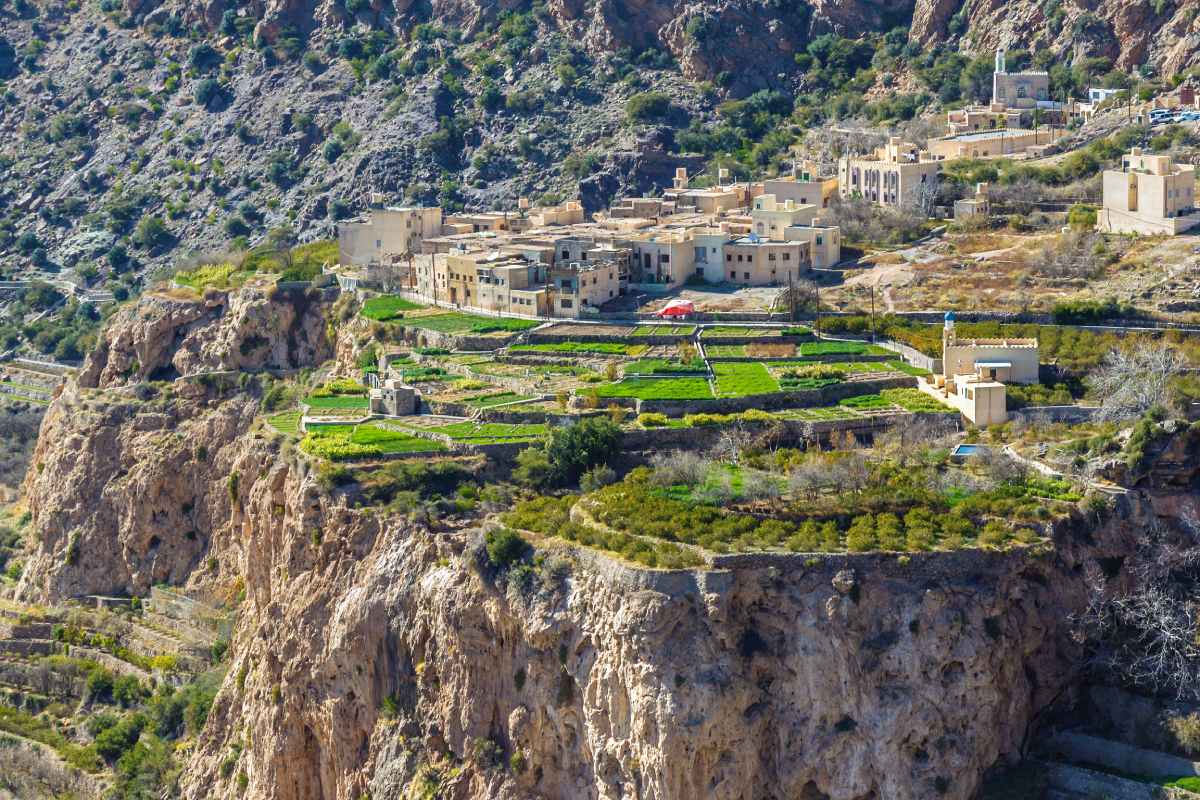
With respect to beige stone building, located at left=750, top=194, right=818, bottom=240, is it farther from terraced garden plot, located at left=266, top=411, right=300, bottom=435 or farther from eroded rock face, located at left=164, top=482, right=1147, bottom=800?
eroded rock face, located at left=164, top=482, right=1147, bottom=800

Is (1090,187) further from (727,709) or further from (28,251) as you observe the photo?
(28,251)

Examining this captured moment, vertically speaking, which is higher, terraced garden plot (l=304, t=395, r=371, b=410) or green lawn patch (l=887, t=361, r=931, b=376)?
green lawn patch (l=887, t=361, r=931, b=376)

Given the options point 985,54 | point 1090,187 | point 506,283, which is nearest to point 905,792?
point 506,283

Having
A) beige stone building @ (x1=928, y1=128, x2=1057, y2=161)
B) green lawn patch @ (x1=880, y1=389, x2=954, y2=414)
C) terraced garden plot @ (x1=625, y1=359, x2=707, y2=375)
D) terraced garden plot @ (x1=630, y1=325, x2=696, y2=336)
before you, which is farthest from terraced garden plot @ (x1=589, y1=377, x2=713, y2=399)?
beige stone building @ (x1=928, y1=128, x2=1057, y2=161)

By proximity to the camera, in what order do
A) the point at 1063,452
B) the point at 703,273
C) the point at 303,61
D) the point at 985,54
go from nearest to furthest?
the point at 1063,452 < the point at 703,273 < the point at 985,54 < the point at 303,61

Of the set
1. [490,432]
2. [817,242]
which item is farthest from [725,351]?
[490,432]

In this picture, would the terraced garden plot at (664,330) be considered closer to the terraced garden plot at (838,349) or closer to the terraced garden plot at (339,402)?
the terraced garden plot at (838,349)

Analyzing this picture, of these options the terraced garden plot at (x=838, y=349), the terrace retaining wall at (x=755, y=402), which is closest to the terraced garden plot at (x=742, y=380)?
the terrace retaining wall at (x=755, y=402)
